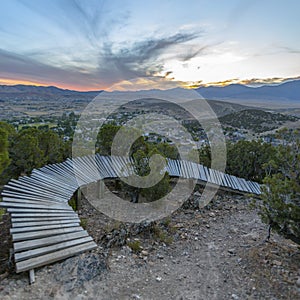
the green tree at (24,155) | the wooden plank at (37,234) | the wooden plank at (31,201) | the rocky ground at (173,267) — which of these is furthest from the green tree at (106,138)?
the wooden plank at (37,234)

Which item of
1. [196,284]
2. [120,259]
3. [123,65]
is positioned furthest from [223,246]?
[123,65]

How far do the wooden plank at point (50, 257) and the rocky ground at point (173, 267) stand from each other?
0.32 feet

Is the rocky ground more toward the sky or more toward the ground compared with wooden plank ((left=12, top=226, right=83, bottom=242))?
more toward the ground

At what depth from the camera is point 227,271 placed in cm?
414

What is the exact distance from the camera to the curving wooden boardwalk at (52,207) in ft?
11.7

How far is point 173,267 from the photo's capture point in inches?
168

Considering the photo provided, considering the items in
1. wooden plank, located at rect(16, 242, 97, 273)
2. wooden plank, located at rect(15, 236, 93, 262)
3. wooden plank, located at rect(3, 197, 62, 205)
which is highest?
wooden plank, located at rect(3, 197, 62, 205)

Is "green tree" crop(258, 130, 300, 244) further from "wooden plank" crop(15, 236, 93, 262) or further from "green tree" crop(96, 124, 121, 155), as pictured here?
"green tree" crop(96, 124, 121, 155)

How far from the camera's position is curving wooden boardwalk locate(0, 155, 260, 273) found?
11.7 ft

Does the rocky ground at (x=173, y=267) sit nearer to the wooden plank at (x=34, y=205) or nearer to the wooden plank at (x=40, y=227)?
the wooden plank at (x=40, y=227)

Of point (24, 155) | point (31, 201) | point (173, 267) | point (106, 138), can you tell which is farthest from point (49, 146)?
point (173, 267)

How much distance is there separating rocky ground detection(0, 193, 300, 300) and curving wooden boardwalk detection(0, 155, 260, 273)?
9.8 inches

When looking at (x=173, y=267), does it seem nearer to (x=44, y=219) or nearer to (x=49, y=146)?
(x=44, y=219)

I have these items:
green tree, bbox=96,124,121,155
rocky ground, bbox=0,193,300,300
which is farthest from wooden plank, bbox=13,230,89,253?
green tree, bbox=96,124,121,155
